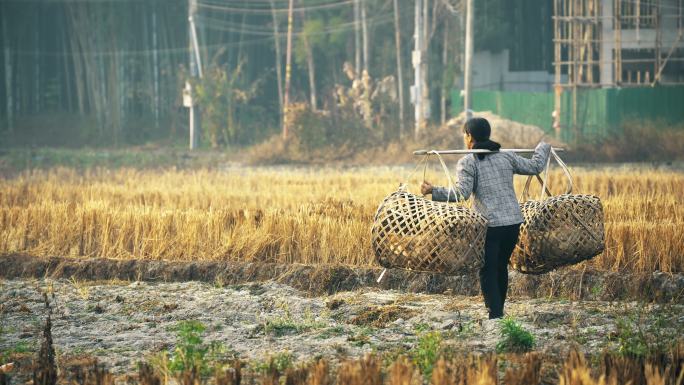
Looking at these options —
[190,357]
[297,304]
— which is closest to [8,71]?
[297,304]

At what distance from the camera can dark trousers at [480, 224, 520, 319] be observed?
751cm

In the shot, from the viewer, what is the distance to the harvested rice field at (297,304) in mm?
6238

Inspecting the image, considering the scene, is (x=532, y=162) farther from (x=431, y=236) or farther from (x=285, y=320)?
(x=285, y=320)

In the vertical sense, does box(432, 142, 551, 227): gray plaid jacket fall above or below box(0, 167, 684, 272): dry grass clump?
above

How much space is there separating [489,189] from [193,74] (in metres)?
23.4

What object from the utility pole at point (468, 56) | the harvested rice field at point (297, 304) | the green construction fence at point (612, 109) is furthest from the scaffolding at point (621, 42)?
the harvested rice field at point (297, 304)

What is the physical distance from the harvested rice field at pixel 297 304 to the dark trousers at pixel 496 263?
0.62 ft

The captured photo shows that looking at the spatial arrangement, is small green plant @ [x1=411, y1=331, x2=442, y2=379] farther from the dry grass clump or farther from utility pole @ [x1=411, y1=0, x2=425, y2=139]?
utility pole @ [x1=411, y1=0, x2=425, y2=139]

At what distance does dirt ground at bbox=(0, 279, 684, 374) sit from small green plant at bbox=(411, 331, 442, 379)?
0.33 metres

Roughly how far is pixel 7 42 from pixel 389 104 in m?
12.9

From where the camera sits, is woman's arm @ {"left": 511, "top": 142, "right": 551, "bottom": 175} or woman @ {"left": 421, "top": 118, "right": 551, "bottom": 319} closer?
woman @ {"left": 421, "top": 118, "right": 551, "bottom": 319}

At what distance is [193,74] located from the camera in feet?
99.1

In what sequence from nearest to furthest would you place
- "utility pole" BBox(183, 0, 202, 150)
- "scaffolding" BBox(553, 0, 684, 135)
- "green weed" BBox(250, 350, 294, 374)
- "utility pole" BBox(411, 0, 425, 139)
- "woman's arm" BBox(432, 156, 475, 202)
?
"green weed" BBox(250, 350, 294, 374) → "woman's arm" BBox(432, 156, 475, 202) → "scaffolding" BBox(553, 0, 684, 135) → "utility pole" BBox(411, 0, 425, 139) → "utility pole" BBox(183, 0, 202, 150)

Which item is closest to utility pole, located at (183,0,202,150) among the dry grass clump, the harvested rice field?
the dry grass clump
